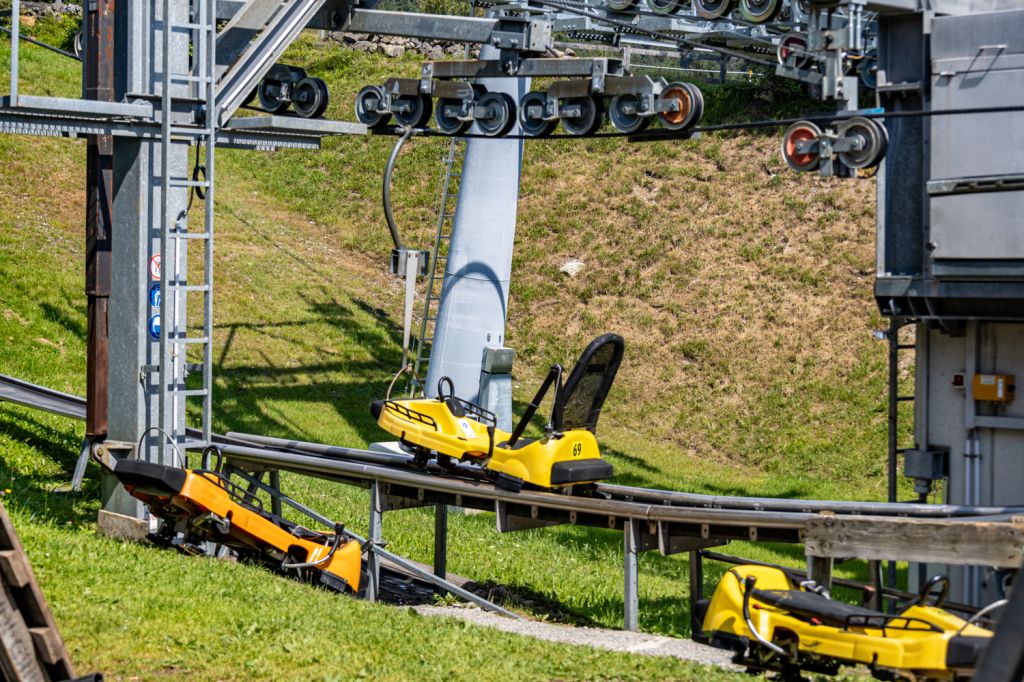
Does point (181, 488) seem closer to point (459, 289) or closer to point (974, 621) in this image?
point (974, 621)

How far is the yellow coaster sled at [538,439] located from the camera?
12.1 metres

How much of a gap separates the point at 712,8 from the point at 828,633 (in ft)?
35.1

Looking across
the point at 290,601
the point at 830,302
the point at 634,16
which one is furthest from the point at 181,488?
the point at 830,302

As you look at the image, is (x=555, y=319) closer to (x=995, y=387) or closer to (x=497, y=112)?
(x=497, y=112)

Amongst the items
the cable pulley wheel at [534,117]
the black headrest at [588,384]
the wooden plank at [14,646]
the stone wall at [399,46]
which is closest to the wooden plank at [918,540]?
the black headrest at [588,384]

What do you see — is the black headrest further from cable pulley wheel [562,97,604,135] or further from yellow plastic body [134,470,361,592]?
cable pulley wheel [562,97,604,135]

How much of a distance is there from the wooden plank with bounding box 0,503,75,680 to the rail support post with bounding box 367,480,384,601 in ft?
18.3

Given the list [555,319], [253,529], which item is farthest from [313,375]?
[253,529]

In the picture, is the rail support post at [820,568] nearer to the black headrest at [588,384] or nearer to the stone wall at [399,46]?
the black headrest at [588,384]

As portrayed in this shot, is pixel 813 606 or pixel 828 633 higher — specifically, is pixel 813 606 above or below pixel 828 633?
above

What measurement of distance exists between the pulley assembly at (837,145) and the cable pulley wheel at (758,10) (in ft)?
9.59

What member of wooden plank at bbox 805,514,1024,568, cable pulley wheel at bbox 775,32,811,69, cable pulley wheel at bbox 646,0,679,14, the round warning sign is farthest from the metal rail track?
cable pulley wheel at bbox 646,0,679,14

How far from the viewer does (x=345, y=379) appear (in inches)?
936

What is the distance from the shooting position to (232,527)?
11367 mm
